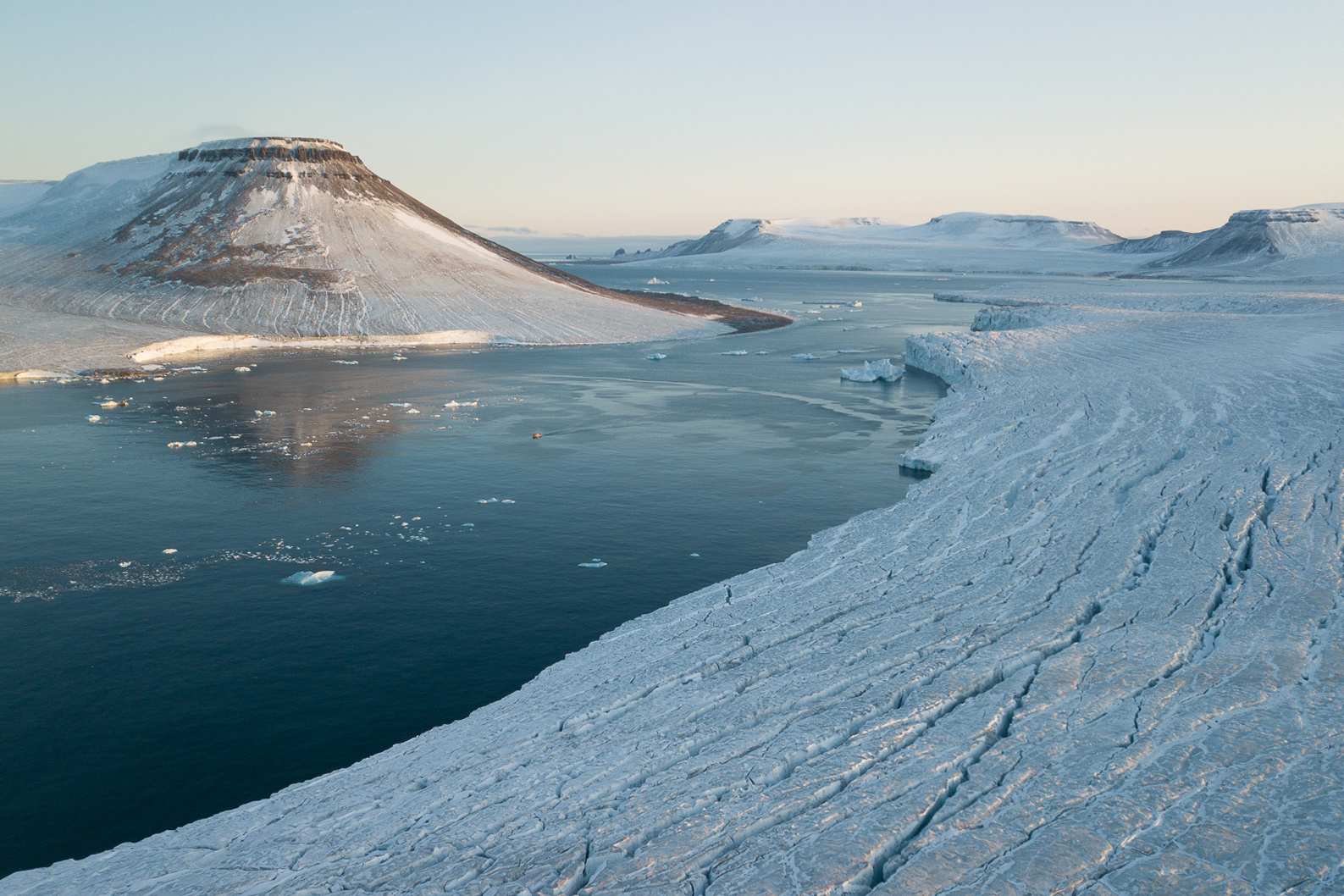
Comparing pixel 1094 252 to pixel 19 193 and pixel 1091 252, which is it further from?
pixel 19 193

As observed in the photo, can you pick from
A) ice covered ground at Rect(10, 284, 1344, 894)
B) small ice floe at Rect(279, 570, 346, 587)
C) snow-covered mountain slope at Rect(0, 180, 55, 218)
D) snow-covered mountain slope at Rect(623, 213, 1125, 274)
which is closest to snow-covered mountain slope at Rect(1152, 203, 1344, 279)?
snow-covered mountain slope at Rect(623, 213, 1125, 274)

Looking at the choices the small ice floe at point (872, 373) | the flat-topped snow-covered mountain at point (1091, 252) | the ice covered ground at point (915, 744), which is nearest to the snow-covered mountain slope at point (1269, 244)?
the flat-topped snow-covered mountain at point (1091, 252)

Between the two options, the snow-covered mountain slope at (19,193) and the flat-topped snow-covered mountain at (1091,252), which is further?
the flat-topped snow-covered mountain at (1091,252)

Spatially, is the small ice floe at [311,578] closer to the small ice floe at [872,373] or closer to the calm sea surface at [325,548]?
the calm sea surface at [325,548]

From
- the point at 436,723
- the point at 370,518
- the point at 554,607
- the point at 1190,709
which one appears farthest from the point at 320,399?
the point at 1190,709

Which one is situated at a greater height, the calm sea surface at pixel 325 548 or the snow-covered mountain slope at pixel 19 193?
the snow-covered mountain slope at pixel 19 193

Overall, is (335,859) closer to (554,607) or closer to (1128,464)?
(554,607)
